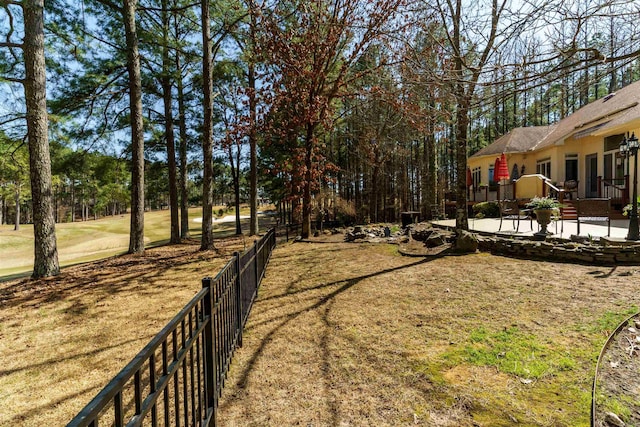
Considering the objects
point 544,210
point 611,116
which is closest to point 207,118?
point 544,210

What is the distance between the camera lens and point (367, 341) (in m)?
3.75

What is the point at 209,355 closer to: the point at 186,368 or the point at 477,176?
the point at 186,368

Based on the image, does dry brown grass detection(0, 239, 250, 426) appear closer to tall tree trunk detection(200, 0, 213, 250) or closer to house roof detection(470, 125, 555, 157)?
tall tree trunk detection(200, 0, 213, 250)

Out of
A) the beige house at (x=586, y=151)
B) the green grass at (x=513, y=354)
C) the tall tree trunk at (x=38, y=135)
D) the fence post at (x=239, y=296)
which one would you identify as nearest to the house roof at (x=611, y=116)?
the beige house at (x=586, y=151)

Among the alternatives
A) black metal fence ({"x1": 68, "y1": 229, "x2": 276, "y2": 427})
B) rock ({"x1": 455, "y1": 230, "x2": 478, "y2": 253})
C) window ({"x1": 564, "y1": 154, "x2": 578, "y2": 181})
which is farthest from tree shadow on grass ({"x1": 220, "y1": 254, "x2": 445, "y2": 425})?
window ({"x1": 564, "y1": 154, "x2": 578, "y2": 181})

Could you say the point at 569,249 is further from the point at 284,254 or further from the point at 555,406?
the point at 284,254

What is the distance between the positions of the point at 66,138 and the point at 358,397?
41.2 ft

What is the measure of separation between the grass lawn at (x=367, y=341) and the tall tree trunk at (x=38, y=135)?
0.83 metres

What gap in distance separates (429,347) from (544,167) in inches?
725

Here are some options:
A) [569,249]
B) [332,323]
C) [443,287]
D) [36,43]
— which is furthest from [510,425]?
[36,43]

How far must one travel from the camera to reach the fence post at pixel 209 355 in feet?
7.60

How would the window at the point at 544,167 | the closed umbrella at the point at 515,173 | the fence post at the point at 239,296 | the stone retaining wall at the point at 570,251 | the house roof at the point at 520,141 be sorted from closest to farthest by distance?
the fence post at the point at 239,296, the stone retaining wall at the point at 570,251, the window at the point at 544,167, the closed umbrella at the point at 515,173, the house roof at the point at 520,141

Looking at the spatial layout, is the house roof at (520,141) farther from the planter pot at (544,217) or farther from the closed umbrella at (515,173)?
the planter pot at (544,217)

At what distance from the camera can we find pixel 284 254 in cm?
941
